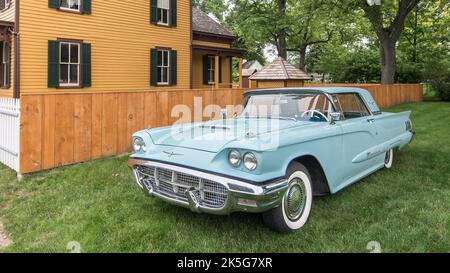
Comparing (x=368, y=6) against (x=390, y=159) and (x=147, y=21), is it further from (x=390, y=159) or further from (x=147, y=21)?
(x=390, y=159)

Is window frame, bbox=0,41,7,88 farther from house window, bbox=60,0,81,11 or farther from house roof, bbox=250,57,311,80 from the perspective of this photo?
house roof, bbox=250,57,311,80

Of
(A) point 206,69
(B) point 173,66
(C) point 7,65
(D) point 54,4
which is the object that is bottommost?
(C) point 7,65

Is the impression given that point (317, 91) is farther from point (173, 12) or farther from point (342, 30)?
point (342, 30)

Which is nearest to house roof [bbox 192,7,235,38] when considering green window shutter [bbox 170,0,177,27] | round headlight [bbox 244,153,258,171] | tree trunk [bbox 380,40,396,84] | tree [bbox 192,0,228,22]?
green window shutter [bbox 170,0,177,27]

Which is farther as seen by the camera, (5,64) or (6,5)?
(5,64)

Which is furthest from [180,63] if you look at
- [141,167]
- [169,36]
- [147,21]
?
[141,167]

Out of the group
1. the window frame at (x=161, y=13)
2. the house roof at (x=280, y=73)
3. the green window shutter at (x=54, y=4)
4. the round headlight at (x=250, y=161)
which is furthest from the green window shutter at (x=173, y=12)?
the round headlight at (x=250, y=161)

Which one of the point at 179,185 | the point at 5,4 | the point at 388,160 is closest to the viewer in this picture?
the point at 179,185

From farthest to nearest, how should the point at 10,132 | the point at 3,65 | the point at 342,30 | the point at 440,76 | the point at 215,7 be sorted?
the point at 342,30 → the point at 215,7 → the point at 440,76 → the point at 3,65 → the point at 10,132

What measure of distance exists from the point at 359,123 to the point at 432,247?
2.08 meters

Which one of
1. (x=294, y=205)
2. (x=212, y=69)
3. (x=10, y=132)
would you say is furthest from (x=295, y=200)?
→ (x=212, y=69)

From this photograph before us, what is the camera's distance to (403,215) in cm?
444

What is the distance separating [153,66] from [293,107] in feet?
41.2

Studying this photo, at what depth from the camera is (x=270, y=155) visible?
141 inches
